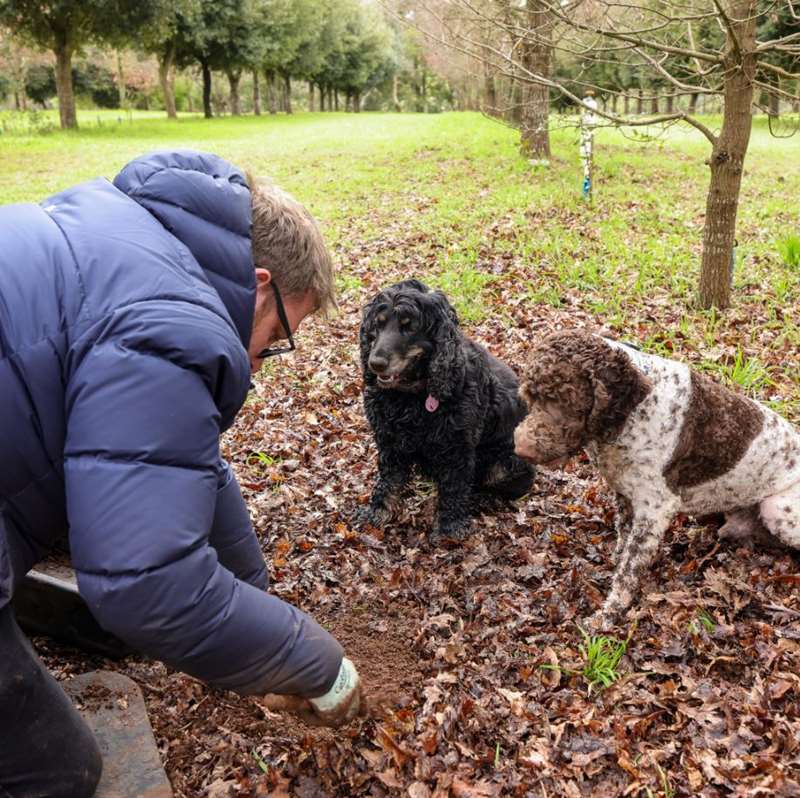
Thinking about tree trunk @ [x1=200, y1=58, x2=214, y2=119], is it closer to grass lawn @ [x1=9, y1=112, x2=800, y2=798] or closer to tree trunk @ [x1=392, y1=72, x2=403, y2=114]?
tree trunk @ [x1=392, y1=72, x2=403, y2=114]

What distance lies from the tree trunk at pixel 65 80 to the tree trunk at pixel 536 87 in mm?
22292

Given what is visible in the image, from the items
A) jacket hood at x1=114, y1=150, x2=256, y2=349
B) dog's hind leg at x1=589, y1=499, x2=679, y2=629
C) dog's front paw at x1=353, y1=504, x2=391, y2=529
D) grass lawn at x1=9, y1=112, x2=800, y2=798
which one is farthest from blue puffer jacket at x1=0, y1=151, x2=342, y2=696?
dog's front paw at x1=353, y1=504, x2=391, y2=529

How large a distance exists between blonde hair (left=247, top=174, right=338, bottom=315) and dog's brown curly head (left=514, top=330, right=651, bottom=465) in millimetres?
1363

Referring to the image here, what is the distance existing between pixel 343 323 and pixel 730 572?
537 cm

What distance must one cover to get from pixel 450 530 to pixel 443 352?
1.23 metres

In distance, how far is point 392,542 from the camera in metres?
4.89

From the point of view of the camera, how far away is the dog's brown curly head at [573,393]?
339cm

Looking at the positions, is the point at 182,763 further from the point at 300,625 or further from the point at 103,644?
the point at 300,625

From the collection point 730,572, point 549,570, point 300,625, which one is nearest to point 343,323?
point 549,570

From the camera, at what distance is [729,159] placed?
22.1ft

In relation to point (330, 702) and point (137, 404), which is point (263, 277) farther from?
point (330, 702)

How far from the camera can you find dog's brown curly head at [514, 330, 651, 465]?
339 cm

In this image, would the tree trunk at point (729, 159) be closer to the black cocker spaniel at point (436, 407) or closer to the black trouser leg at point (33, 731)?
the black cocker spaniel at point (436, 407)

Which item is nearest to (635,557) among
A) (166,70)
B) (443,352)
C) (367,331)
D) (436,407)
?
(436,407)
